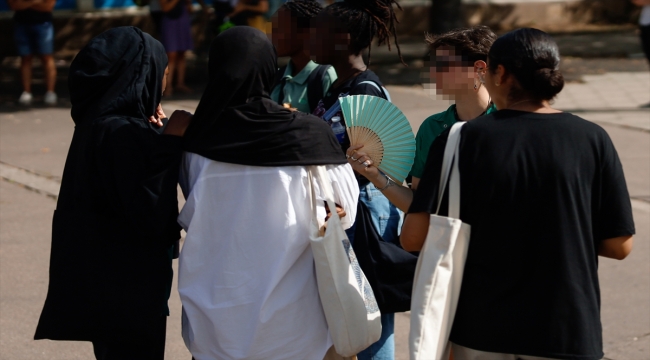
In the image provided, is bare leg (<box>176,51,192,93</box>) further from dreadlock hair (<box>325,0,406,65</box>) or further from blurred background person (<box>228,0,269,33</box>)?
dreadlock hair (<box>325,0,406,65</box>)

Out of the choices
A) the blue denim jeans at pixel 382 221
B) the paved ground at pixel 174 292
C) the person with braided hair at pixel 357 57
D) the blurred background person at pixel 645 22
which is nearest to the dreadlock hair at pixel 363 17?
the person with braided hair at pixel 357 57

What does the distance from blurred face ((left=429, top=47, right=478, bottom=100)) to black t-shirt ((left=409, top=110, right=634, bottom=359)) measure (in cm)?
63

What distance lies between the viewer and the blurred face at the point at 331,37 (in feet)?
11.5

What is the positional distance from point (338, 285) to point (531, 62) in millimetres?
929

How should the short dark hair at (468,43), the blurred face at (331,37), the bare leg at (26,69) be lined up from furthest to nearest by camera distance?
1. the bare leg at (26,69)
2. the blurred face at (331,37)
3. the short dark hair at (468,43)

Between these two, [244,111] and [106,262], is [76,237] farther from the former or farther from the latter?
[244,111]

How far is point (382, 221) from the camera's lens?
130 inches

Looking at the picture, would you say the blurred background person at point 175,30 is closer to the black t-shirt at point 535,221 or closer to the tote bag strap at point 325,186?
the tote bag strap at point 325,186

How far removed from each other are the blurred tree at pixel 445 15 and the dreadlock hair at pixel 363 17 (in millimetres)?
10205

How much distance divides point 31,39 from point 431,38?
28.1 ft

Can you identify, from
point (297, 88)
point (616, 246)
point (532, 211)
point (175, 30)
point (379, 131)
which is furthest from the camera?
point (175, 30)

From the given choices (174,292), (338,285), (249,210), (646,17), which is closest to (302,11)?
(249,210)

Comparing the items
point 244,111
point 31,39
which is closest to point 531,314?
point 244,111

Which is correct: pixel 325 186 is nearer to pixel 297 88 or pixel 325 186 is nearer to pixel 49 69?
pixel 297 88
